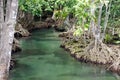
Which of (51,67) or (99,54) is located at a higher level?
(99,54)

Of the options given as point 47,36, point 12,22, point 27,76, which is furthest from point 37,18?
point 12,22

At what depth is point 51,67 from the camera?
45.8 feet

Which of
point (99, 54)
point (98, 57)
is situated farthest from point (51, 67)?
point (99, 54)

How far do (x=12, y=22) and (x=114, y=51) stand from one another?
8683 mm

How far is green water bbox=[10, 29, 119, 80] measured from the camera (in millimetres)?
12330

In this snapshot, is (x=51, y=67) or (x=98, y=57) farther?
(x=98, y=57)

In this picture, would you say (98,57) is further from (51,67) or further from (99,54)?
(51,67)

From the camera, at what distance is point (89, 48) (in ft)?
50.0

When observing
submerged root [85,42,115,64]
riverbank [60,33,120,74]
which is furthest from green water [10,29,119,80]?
submerged root [85,42,115,64]

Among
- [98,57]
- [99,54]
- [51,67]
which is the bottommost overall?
[51,67]

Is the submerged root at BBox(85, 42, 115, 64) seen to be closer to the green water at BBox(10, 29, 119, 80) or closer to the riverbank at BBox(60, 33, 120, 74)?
the riverbank at BBox(60, 33, 120, 74)

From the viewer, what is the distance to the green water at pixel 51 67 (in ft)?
40.5

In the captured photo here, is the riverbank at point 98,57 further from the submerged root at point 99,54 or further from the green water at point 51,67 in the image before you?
the green water at point 51,67

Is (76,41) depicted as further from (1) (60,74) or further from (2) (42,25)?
(2) (42,25)
